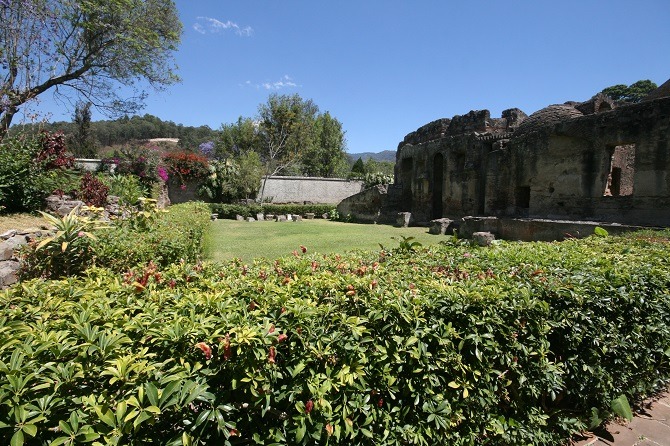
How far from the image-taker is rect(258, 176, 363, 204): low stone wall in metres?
29.7

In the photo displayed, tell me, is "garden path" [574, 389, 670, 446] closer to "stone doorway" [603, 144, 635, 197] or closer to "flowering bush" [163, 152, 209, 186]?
"stone doorway" [603, 144, 635, 197]

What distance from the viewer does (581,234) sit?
36.5 feet

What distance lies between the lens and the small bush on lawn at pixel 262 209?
23781 millimetres

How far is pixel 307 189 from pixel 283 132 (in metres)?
12.7

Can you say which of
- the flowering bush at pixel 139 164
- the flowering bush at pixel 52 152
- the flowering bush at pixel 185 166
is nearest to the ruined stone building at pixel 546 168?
the flowering bush at pixel 185 166

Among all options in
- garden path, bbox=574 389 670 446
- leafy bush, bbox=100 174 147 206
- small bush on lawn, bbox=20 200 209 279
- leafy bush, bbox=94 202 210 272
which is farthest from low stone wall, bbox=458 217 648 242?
leafy bush, bbox=100 174 147 206

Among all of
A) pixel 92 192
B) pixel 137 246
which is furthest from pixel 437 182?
pixel 137 246

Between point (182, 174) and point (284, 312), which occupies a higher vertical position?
point (182, 174)

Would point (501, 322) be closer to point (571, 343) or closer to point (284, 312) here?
point (571, 343)

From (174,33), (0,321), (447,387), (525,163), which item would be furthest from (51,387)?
(174,33)

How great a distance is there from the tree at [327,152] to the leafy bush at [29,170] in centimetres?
3787

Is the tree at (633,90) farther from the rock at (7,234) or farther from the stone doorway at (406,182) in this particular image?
the rock at (7,234)

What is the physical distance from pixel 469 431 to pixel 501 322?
2.29 feet

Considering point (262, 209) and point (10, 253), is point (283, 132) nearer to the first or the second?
point (262, 209)
